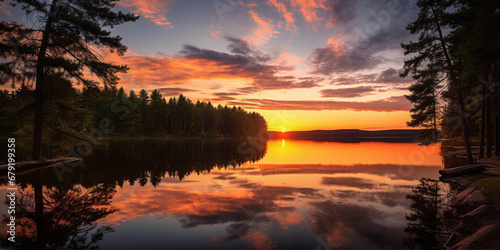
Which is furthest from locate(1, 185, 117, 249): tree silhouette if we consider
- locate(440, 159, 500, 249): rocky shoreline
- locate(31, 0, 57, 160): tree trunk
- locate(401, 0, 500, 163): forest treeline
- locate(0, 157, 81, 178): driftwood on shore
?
locate(401, 0, 500, 163): forest treeline

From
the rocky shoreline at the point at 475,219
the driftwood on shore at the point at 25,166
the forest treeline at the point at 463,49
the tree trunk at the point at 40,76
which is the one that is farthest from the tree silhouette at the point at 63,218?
the forest treeline at the point at 463,49

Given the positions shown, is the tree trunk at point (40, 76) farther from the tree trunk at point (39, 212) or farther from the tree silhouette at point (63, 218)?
the tree silhouette at point (63, 218)

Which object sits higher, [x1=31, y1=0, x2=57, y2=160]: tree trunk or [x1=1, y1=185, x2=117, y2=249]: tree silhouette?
[x1=31, y1=0, x2=57, y2=160]: tree trunk

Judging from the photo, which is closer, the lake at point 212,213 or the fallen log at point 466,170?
the lake at point 212,213

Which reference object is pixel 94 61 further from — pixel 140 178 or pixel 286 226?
pixel 286 226

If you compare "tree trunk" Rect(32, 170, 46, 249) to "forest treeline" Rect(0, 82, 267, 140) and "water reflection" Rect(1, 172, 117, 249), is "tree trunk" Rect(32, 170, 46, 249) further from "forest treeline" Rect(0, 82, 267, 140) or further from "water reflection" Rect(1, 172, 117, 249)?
"forest treeline" Rect(0, 82, 267, 140)

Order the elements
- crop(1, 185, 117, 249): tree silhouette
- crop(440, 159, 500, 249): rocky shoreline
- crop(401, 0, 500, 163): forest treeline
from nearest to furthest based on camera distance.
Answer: crop(440, 159, 500, 249): rocky shoreline, crop(1, 185, 117, 249): tree silhouette, crop(401, 0, 500, 163): forest treeline

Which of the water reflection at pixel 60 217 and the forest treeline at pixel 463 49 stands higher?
the forest treeline at pixel 463 49

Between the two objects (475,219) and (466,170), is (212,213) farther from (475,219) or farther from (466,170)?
(466,170)

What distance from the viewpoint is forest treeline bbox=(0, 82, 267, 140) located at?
2150cm

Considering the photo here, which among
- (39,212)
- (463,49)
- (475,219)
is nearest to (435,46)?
(463,49)

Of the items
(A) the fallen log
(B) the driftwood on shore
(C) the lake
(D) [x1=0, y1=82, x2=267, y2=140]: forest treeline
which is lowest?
(C) the lake

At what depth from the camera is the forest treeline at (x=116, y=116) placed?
2150 centimetres

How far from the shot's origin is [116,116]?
95938 millimetres
